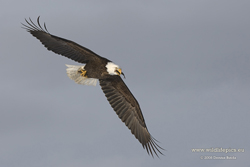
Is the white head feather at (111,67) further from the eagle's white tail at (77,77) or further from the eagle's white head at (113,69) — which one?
the eagle's white tail at (77,77)

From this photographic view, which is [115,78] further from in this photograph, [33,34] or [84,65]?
[33,34]

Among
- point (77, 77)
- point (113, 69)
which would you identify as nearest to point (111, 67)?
point (113, 69)

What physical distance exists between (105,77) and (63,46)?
1.35m

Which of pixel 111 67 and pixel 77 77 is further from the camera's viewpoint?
pixel 77 77

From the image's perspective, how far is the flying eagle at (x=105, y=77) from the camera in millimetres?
11461

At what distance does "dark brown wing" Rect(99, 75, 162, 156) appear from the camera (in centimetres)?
1266

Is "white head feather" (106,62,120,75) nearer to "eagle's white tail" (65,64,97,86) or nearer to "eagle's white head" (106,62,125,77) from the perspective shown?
"eagle's white head" (106,62,125,77)

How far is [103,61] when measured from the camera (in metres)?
11.5

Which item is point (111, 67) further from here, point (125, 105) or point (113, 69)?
point (125, 105)

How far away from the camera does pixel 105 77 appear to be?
1173cm

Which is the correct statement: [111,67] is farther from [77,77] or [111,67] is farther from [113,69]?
[77,77]

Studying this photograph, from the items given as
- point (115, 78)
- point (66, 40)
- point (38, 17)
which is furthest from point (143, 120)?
point (38, 17)

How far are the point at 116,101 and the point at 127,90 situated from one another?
45 cm

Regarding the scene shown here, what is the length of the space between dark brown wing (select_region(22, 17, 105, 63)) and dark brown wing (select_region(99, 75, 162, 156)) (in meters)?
1.30
